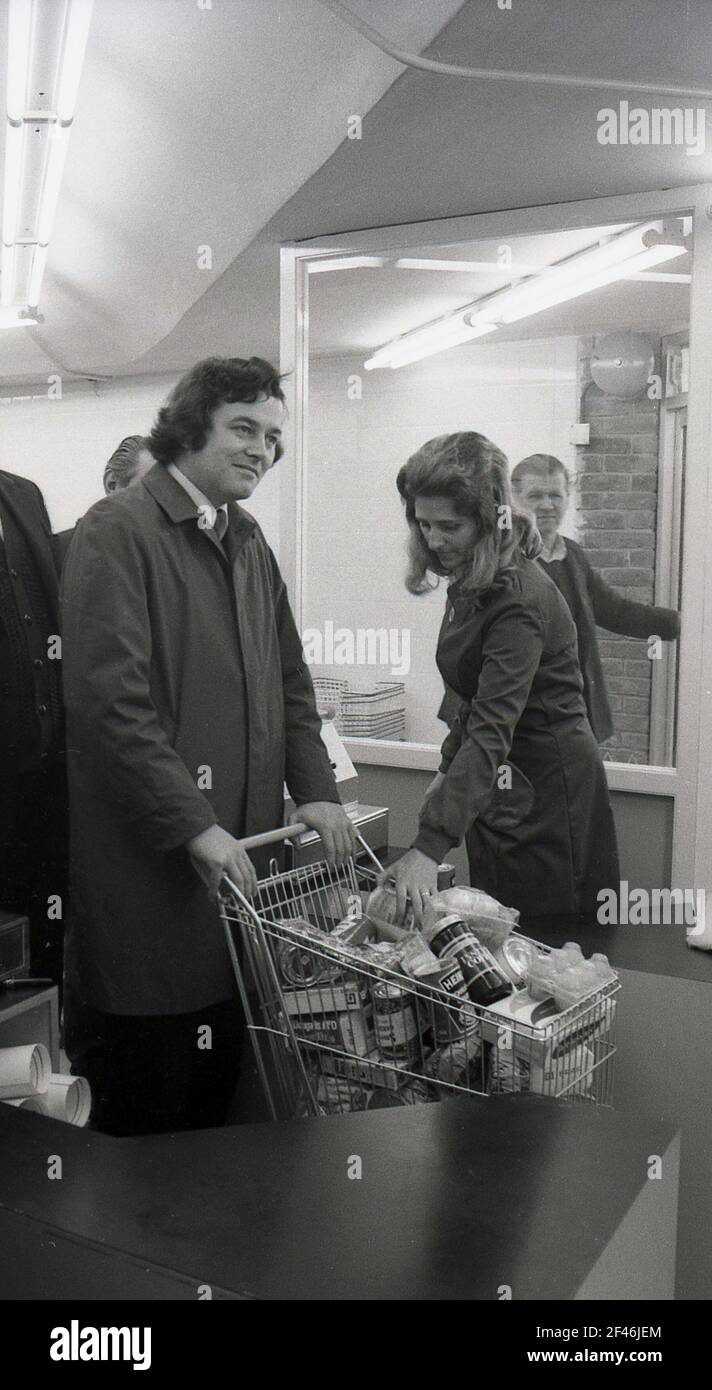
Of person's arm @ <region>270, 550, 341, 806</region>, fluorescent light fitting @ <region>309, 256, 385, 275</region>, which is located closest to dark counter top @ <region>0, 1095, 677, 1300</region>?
person's arm @ <region>270, 550, 341, 806</region>

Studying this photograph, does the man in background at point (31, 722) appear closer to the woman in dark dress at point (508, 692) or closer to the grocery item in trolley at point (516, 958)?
the woman in dark dress at point (508, 692)

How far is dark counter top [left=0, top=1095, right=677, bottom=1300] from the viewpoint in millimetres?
990

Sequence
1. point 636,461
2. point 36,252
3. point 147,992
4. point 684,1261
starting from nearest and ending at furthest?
1. point 684,1261
2. point 147,992
3. point 36,252
4. point 636,461

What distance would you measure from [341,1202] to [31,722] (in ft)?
4.14

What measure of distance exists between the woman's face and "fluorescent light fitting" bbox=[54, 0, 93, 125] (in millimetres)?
971

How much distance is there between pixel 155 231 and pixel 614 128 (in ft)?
3.27

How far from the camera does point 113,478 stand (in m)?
2.33

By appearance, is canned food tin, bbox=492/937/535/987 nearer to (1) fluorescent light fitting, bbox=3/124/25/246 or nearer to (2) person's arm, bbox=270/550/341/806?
(2) person's arm, bbox=270/550/341/806

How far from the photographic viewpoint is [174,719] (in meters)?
2.01

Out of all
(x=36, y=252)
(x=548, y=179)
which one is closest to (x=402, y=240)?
(x=548, y=179)

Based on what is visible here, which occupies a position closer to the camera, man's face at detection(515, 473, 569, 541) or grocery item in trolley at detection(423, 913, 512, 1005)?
grocery item in trolley at detection(423, 913, 512, 1005)

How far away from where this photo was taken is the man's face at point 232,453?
6.74 feet
